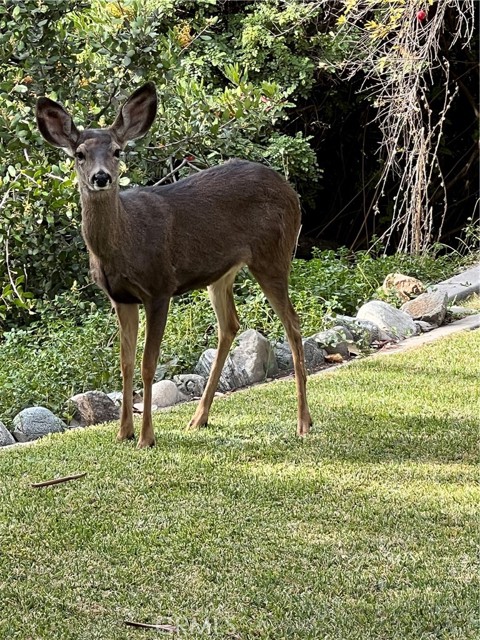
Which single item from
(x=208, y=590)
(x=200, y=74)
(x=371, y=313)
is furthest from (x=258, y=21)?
(x=208, y=590)

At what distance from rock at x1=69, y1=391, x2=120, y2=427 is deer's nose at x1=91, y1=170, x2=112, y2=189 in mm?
1846

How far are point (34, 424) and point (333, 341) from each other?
8.44 ft

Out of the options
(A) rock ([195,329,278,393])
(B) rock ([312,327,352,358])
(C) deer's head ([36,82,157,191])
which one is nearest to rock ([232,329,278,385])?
(A) rock ([195,329,278,393])

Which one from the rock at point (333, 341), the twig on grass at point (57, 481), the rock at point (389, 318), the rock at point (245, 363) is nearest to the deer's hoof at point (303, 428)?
the twig on grass at point (57, 481)

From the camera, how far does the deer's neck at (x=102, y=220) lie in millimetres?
5215

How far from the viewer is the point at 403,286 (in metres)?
9.41

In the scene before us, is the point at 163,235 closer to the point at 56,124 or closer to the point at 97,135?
the point at 97,135

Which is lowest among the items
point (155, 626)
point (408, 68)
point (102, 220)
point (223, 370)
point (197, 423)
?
point (223, 370)

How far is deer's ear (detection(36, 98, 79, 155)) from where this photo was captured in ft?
17.1

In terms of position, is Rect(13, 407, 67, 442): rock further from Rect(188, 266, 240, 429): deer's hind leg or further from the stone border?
Rect(188, 266, 240, 429): deer's hind leg

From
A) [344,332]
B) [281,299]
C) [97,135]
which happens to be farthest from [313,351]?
[97,135]

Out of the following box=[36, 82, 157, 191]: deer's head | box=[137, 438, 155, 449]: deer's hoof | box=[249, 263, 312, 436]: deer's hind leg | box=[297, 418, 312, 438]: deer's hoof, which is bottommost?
box=[297, 418, 312, 438]: deer's hoof

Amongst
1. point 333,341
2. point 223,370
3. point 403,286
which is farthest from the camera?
point 403,286

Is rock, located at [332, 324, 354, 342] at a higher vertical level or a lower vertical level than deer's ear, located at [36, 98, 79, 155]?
lower
